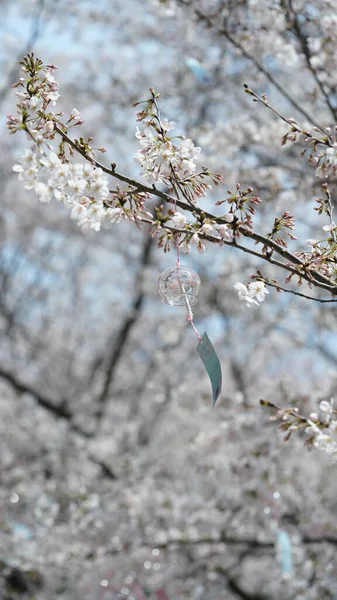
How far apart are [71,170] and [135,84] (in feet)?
20.4

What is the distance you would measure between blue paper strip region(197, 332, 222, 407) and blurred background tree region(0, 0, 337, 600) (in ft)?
5.11

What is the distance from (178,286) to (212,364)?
0.30 m

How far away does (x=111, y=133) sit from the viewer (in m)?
8.37

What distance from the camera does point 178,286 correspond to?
1.87 metres

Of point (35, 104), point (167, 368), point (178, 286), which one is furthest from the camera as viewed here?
point (167, 368)

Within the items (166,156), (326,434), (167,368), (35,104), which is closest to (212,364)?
(326,434)

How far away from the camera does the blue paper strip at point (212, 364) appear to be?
1.67 m

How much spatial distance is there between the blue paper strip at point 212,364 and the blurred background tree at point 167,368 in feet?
5.11

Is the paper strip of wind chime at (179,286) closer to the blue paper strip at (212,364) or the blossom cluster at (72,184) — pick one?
the blue paper strip at (212,364)

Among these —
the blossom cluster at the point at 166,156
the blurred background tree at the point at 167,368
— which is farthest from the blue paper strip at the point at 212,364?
the blurred background tree at the point at 167,368

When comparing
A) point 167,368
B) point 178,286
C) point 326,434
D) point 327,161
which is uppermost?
point 167,368

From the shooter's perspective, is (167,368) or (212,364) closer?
(212,364)

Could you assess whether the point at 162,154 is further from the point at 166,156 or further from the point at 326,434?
the point at 326,434

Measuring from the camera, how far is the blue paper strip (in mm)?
1673
